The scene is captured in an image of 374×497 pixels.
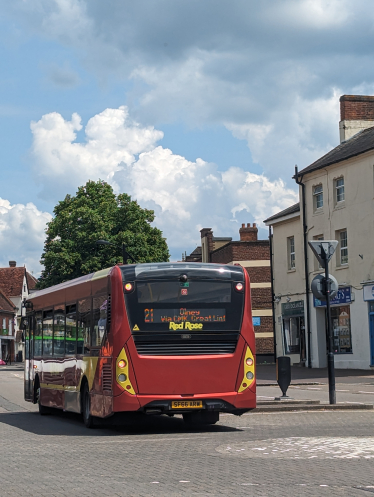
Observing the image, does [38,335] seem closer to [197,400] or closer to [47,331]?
[47,331]

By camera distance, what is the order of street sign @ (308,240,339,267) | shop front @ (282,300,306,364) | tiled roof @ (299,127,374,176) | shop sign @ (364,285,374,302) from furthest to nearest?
shop front @ (282,300,306,364) → tiled roof @ (299,127,374,176) → shop sign @ (364,285,374,302) → street sign @ (308,240,339,267)

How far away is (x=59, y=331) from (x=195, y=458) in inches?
313

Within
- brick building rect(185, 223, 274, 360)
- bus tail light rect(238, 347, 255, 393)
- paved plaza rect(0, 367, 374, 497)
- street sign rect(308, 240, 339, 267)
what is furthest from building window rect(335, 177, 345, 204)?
bus tail light rect(238, 347, 255, 393)

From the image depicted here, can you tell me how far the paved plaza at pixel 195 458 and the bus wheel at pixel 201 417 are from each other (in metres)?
0.20

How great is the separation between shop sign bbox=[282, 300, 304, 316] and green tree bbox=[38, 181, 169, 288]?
562 inches

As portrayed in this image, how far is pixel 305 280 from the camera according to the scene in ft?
151

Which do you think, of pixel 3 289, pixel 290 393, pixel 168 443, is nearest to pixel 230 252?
pixel 290 393

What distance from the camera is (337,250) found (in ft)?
140

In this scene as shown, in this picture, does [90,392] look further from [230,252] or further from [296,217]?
[230,252]

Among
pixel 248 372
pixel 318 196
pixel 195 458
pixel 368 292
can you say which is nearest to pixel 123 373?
pixel 248 372

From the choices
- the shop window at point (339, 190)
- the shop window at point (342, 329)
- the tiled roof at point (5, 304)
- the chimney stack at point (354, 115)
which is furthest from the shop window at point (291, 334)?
the tiled roof at point (5, 304)

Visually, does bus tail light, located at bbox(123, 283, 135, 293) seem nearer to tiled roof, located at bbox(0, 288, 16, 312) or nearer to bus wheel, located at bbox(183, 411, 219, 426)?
bus wheel, located at bbox(183, 411, 219, 426)

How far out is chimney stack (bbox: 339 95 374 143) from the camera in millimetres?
47469

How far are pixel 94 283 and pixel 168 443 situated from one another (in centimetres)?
384
